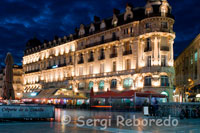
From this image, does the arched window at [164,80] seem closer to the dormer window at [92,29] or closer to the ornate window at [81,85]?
the ornate window at [81,85]

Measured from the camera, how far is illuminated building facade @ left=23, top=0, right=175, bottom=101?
44.9m

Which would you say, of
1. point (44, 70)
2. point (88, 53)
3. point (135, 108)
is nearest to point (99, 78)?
point (88, 53)

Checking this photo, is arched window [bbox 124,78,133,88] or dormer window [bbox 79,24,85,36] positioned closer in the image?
arched window [bbox 124,78,133,88]

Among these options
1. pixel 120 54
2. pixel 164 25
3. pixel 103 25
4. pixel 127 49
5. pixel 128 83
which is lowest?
pixel 128 83

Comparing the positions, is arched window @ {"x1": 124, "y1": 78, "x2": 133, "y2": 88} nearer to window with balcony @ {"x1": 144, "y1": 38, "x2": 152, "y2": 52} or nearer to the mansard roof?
window with balcony @ {"x1": 144, "y1": 38, "x2": 152, "y2": 52}

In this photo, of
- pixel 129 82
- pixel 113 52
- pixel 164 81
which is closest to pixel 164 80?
pixel 164 81

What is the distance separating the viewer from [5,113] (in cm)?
1886

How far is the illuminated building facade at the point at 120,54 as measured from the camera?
4494 cm

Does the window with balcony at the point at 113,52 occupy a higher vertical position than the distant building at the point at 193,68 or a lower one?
higher

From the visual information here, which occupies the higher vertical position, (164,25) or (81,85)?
(164,25)

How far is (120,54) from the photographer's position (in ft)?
164

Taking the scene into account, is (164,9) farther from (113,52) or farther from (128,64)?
(113,52)

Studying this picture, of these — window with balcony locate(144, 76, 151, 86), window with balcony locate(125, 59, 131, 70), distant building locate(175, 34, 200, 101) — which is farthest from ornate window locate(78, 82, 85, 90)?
distant building locate(175, 34, 200, 101)

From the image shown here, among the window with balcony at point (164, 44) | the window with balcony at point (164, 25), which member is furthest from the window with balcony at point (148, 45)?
the window with balcony at point (164, 25)
